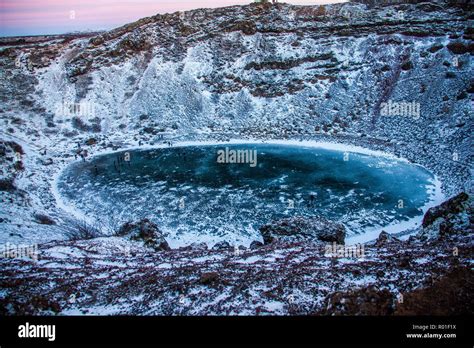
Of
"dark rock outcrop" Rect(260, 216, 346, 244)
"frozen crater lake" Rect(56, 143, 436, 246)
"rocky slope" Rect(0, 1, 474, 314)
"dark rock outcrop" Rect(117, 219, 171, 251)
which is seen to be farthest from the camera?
"rocky slope" Rect(0, 1, 474, 314)

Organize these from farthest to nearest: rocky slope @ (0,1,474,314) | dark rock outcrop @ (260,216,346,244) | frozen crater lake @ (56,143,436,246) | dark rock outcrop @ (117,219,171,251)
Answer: rocky slope @ (0,1,474,314), frozen crater lake @ (56,143,436,246), dark rock outcrop @ (117,219,171,251), dark rock outcrop @ (260,216,346,244)

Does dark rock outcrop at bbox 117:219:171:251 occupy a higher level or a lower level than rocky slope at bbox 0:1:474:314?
lower

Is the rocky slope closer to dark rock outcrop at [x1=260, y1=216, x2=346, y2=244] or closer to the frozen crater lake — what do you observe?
the frozen crater lake

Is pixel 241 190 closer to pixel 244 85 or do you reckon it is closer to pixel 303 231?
pixel 303 231

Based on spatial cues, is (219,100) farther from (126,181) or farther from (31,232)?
(31,232)

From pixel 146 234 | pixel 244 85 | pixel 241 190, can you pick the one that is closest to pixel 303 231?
pixel 146 234

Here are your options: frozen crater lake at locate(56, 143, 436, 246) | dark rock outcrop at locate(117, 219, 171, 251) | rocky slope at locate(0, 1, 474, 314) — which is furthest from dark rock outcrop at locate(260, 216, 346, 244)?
rocky slope at locate(0, 1, 474, 314)

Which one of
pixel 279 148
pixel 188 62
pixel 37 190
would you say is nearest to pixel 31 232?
pixel 37 190
